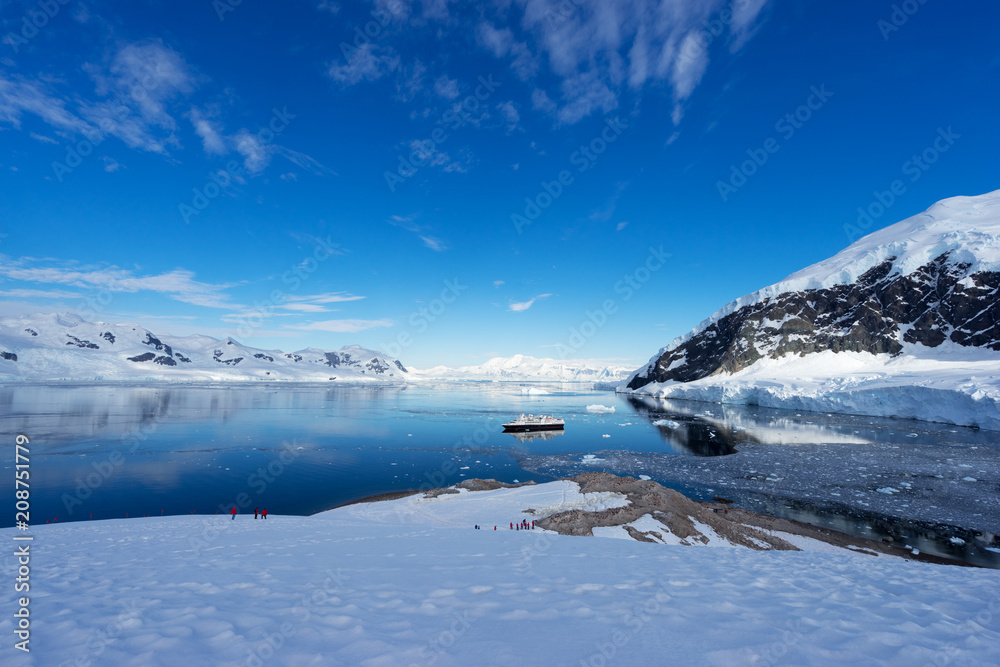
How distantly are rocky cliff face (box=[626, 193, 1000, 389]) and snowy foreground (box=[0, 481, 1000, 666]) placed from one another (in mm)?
96516

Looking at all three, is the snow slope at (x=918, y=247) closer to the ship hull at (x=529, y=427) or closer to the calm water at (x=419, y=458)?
the calm water at (x=419, y=458)

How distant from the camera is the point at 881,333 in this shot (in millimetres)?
82938

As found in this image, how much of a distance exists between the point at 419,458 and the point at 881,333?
9986 cm

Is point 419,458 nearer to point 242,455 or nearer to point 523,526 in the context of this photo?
point 242,455

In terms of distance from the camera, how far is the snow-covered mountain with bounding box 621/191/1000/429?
54.4m

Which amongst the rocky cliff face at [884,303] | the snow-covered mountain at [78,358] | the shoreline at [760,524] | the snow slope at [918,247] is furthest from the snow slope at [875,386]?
the snow-covered mountain at [78,358]

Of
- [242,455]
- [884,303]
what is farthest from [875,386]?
[242,455]

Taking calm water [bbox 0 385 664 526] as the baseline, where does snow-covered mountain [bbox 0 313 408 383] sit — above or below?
above

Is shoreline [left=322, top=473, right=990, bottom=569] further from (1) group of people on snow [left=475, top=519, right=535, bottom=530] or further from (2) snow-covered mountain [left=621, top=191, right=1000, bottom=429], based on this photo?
(2) snow-covered mountain [left=621, top=191, right=1000, bottom=429]

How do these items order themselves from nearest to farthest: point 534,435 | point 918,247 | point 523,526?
point 523,526 < point 534,435 < point 918,247

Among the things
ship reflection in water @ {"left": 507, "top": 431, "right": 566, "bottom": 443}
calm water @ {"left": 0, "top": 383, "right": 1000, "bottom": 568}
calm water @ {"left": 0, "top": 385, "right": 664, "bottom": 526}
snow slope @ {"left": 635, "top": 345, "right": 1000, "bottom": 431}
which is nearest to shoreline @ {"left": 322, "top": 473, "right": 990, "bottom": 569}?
calm water @ {"left": 0, "top": 383, "right": 1000, "bottom": 568}

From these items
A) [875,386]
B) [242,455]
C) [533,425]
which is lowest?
[242,455]

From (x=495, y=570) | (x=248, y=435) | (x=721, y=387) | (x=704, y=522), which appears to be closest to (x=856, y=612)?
(x=495, y=570)

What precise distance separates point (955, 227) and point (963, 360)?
147 feet
